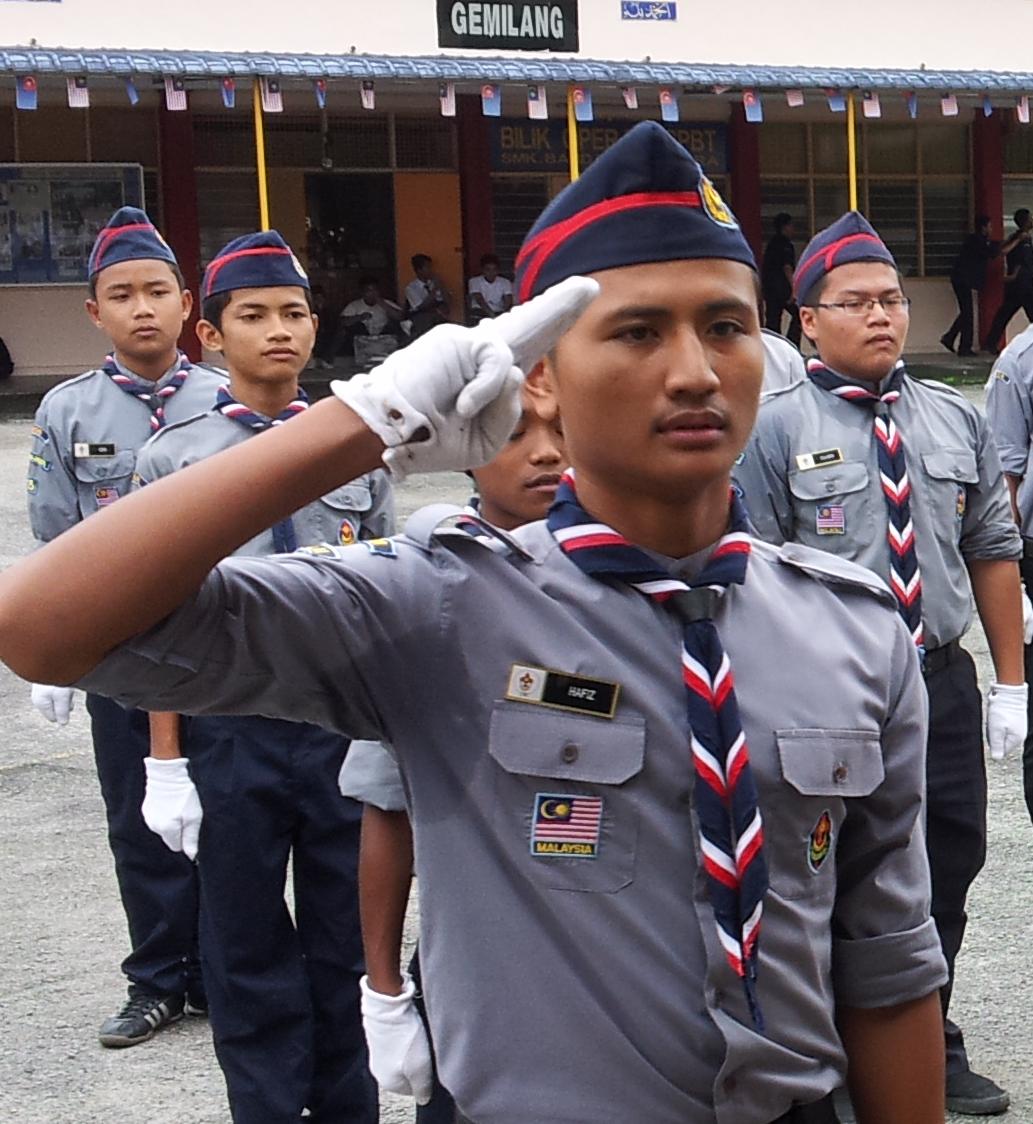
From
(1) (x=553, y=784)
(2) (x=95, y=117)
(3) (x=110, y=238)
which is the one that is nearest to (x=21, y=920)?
(3) (x=110, y=238)

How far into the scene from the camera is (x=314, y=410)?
170 cm

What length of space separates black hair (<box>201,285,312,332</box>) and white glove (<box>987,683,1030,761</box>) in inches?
80.0

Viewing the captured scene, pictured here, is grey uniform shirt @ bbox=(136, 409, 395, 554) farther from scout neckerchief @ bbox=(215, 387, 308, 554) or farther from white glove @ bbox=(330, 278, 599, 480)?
white glove @ bbox=(330, 278, 599, 480)

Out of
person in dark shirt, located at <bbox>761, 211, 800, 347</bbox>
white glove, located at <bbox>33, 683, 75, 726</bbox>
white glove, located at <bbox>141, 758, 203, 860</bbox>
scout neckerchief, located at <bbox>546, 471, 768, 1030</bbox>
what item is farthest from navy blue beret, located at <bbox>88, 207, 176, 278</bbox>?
person in dark shirt, located at <bbox>761, 211, 800, 347</bbox>

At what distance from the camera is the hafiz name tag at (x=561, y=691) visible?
6.15 ft

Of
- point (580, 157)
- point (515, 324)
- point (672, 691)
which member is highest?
point (580, 157)

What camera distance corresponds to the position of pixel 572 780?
1875mm

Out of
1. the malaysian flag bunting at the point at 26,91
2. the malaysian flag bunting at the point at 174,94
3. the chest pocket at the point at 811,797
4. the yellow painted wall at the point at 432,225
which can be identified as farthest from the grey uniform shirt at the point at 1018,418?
the yellow painted wall at the point at 432,225

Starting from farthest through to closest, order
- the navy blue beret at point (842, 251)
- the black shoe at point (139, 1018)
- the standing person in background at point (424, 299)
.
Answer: the standing person in background at point (424, 299) → the black shoe at point (139, 1018) → the navy blue beret at point (842, 251)

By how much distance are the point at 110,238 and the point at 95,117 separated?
1717 cm

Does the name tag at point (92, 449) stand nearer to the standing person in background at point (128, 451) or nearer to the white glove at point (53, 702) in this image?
the standing person in background at point (128, 451)

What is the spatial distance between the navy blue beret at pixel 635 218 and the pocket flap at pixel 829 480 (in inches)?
94.6

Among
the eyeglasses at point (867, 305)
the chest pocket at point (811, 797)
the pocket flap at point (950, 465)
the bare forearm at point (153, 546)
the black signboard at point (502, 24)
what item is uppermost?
the black signboard at point (502, 24)

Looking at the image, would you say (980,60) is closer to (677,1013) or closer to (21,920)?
(21,920)
